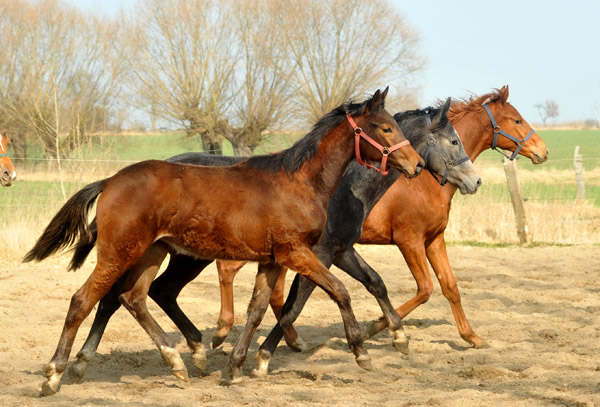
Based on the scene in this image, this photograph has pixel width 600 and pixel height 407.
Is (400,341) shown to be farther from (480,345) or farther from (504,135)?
(504,135)

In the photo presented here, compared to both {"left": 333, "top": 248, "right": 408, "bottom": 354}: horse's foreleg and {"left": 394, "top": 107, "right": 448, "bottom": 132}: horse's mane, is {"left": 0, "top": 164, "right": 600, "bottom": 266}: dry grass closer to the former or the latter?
{"left": 394, "top": 107, "right": 448, "bottom": 132}: horse's mane

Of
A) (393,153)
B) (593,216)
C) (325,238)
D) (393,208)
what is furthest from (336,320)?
(593,216)

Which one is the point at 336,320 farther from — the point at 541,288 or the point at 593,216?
the point at 593,216

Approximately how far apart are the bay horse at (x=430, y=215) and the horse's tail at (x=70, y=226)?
1.52m

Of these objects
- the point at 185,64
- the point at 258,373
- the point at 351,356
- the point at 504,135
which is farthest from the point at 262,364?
the point at 185,64

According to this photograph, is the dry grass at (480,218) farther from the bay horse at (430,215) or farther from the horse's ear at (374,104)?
the horse's ear at (374,104)

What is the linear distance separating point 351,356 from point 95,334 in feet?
6.22

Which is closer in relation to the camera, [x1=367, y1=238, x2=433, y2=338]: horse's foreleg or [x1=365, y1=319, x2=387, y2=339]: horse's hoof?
[x1=365, y1=319, x2=387, y2=339]: horse's hoof

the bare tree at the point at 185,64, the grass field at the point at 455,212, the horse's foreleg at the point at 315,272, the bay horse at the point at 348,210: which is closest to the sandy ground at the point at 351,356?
the bay horse at the point at 348,210

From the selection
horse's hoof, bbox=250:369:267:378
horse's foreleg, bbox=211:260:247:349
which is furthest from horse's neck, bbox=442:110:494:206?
horse's hoof, bbox=250:369:267:378

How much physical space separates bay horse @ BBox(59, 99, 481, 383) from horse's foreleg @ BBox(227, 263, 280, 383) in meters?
0.35

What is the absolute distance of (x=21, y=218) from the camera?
10.6m

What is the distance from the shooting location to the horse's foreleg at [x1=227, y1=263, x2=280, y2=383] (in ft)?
14.7

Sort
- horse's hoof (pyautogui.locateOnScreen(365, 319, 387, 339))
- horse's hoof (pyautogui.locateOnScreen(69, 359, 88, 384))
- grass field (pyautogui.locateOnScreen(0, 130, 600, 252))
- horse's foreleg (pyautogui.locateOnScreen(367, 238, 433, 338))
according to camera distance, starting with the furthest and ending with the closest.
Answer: grass field (pyautogui.locateOnScreen(0, 130, 600, 252)), horse's foreleg (pyautogui.locateOnScreen(367, 238, 433, 338)), horse's hoof (pyautogui.locateOnScreen(365, 319, 387, 339)), horse's hoof (pyautogui.locateOnScreen(69, 359, 88, 384))
